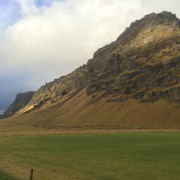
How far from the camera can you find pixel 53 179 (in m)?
27.7

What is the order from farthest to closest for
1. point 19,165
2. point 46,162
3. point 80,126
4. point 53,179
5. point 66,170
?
point 80,126 < point 46,162 < point 19,165 < point 66,170 < point 53,179

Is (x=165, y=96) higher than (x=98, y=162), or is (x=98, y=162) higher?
(x=165, y=96)

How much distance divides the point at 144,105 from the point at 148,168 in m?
163

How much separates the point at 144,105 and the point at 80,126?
35.6 metres

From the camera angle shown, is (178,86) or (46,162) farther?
(178,86)

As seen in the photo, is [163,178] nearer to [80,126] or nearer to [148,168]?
[148,168]

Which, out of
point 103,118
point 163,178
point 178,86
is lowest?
point 163,178

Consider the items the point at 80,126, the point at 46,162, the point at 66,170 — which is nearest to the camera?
the point at 66,170

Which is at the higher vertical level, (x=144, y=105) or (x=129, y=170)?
(x=144, y=105)

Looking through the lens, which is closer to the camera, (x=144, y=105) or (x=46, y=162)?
(x=46, y=162)

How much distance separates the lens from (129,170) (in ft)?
106

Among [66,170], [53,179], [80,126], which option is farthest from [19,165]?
[80,126]

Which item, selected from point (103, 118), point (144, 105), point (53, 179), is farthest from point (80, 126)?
point (53, 179)

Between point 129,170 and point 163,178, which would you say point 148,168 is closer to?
point 129,170
